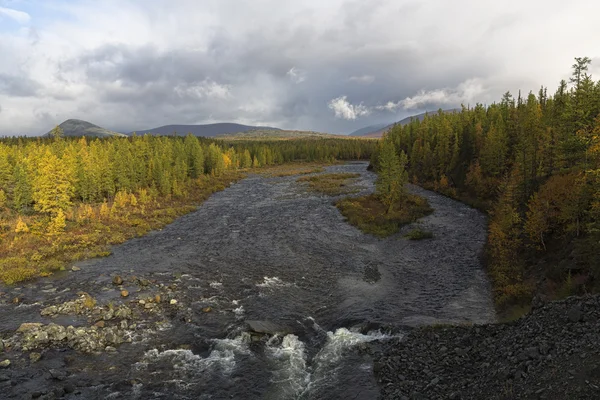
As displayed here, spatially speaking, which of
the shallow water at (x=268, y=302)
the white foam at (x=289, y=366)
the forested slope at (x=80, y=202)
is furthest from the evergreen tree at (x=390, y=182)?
the white foam at (x=289, y=366)

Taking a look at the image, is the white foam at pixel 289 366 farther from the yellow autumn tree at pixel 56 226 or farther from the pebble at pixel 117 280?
the yellow autumn tree at pixel 56 226

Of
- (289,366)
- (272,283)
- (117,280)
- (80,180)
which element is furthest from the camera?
(80,180)

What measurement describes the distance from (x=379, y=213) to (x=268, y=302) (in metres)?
41.2

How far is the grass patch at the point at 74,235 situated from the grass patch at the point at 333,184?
36.8 meters

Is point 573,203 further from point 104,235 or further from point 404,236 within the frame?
point 104,235

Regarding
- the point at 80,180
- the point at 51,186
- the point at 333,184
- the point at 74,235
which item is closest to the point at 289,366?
the point at 74,235

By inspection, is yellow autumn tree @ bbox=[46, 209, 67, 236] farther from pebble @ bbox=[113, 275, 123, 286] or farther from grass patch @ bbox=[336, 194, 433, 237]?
grass patch @ bbox=[336, 194, 433, 237]

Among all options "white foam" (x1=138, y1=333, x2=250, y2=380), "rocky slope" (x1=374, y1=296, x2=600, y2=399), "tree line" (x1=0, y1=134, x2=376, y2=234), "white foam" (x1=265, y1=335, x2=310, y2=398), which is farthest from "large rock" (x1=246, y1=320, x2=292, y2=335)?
"tree line" (x1=0, y1=134, x2=376, y2=234)

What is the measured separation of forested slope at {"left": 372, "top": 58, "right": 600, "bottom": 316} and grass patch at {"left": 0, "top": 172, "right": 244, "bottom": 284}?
49.5 meters

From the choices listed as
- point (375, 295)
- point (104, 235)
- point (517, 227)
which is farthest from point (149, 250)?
point (517, 227)

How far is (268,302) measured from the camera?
106ft

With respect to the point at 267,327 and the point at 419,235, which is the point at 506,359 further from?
the point at 419,235

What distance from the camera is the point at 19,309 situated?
101 feet

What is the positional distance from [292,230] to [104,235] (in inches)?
1187
